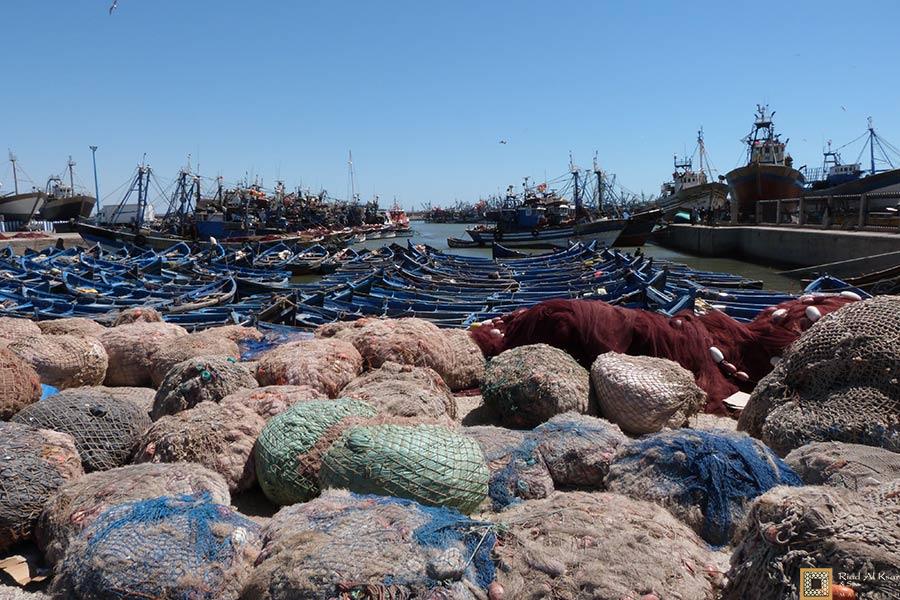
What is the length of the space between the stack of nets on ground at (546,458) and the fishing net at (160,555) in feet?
4.41

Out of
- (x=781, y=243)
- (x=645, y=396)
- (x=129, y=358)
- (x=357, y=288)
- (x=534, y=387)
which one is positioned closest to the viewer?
(x=645, y=396)

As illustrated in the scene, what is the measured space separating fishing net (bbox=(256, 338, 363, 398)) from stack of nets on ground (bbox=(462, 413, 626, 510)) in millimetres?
1332

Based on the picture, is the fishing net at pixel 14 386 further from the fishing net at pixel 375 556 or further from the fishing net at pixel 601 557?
the fishing net at pixel 601 557

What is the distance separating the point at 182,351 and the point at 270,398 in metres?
2.28

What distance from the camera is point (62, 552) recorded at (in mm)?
2789

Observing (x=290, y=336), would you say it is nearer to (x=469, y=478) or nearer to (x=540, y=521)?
(x=469, y=478)

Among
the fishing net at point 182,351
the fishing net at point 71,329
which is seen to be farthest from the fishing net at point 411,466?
the fishing net at point 71,329

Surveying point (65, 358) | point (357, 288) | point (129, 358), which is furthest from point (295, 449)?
point (357, 288)

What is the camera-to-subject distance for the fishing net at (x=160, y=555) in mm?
2328

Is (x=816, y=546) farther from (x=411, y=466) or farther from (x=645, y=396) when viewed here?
(x=645, y=396)

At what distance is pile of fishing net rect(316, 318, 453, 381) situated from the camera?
5.21 metres

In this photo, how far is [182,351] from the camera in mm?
5816

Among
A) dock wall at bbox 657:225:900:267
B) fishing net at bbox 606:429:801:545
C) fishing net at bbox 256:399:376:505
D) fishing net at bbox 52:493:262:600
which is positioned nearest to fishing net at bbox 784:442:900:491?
fishing net at bbox 606:429:801:545

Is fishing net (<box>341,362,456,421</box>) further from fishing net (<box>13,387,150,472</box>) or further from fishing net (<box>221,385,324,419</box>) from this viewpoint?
fishing net (<box>13,387,150,472</box>)
